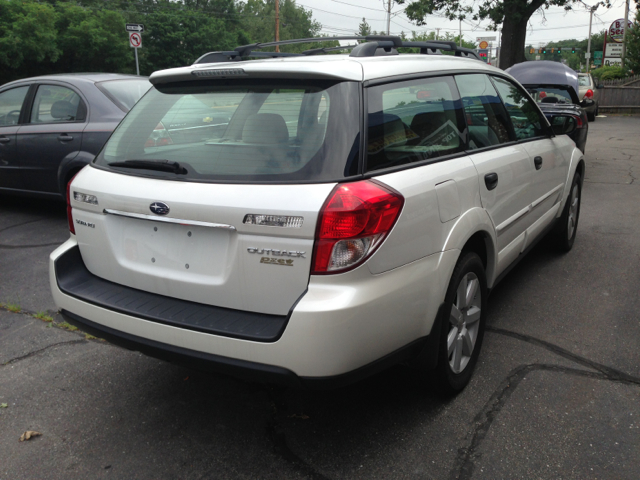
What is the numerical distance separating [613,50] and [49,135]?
177 ft

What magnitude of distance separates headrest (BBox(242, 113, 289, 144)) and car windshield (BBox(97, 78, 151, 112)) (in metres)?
4.20

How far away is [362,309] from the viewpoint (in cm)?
225

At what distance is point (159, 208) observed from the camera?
8.23ft

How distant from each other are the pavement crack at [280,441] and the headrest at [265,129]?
138 centimetres

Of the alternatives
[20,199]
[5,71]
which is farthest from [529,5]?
[5,71]

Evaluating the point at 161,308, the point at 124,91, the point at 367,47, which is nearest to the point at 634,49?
the point at 124,91

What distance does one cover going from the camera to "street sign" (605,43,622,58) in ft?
161

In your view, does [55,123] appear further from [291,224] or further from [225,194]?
[291,224]

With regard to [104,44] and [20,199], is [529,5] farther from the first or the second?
[104,44]

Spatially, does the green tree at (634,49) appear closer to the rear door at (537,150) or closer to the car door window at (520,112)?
the rear door at (537,150)

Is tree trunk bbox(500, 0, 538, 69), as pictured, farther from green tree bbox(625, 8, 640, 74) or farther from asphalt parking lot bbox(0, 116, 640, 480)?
asphalt parking lot bbox(0, 116, 640, 480)

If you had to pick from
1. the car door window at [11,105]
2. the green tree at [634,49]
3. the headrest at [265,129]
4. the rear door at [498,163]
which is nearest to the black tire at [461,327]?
the rear door at [498,163]

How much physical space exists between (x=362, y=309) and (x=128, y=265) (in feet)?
3.75

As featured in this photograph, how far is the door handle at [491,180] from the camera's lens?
321 cm
